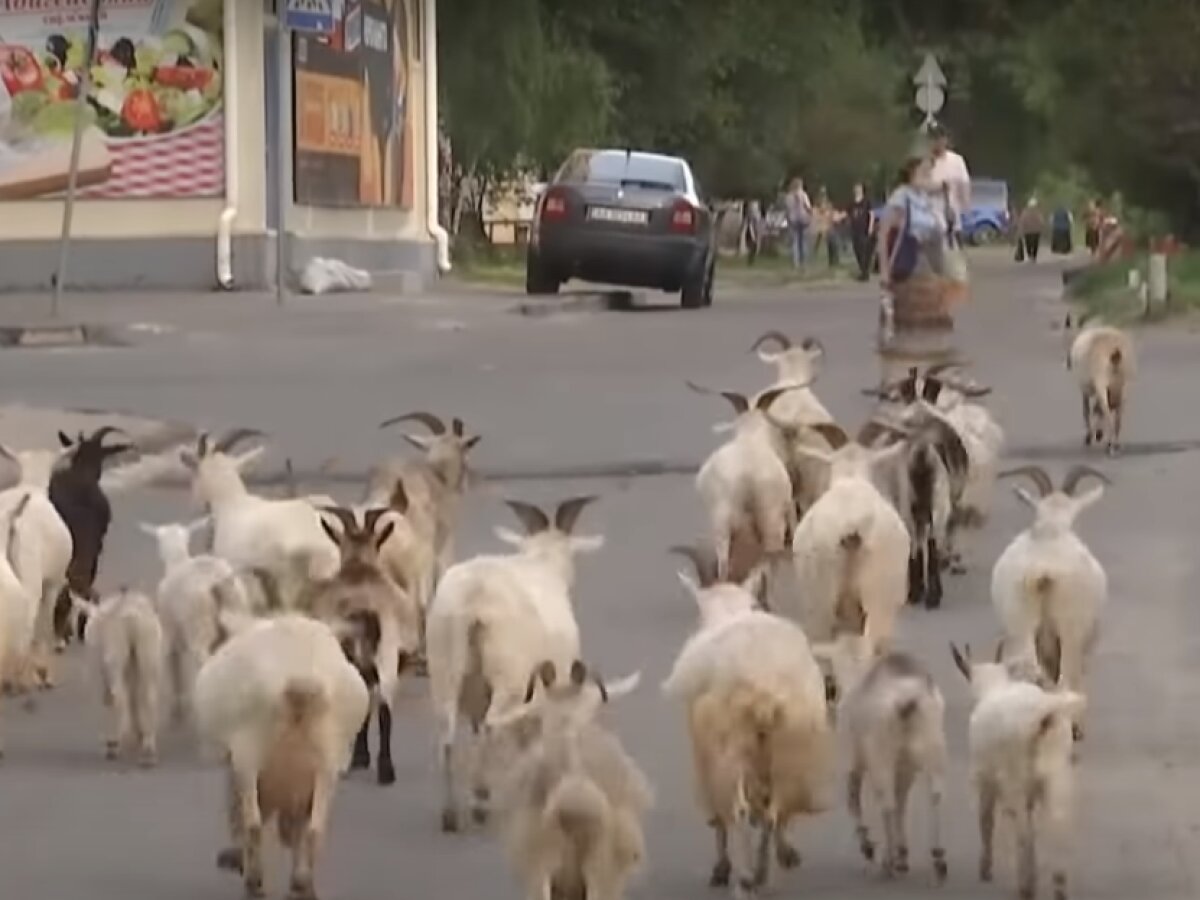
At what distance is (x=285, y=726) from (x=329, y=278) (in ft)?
78.7

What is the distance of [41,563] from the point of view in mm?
10516

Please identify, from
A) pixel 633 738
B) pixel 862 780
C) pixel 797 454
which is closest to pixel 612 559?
pixel 797 454

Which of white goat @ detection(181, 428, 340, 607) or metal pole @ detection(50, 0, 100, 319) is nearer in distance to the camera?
white goat @ detection(181, 428, 340, 607)

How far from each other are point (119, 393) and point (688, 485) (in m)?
5.40

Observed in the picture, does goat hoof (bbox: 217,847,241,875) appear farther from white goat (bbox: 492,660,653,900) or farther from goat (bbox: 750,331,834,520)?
goat (bbox: 750,331,834,520)

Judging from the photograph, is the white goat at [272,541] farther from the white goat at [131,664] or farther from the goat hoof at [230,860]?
the goat hoof at [230,860]

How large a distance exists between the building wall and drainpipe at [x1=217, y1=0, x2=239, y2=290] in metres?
0.01

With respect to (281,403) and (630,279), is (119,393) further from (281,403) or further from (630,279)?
(630,279)

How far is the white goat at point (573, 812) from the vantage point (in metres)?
6.86

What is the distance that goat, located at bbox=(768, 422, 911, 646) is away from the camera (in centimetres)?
1015

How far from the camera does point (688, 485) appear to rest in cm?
1589

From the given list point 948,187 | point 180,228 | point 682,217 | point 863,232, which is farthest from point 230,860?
point 863,232

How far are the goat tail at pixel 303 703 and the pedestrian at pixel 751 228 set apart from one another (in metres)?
47.5

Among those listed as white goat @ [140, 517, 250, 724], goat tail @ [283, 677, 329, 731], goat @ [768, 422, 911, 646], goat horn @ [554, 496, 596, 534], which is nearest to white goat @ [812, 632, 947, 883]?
goat tail @ [283, 677, 329, 731]
